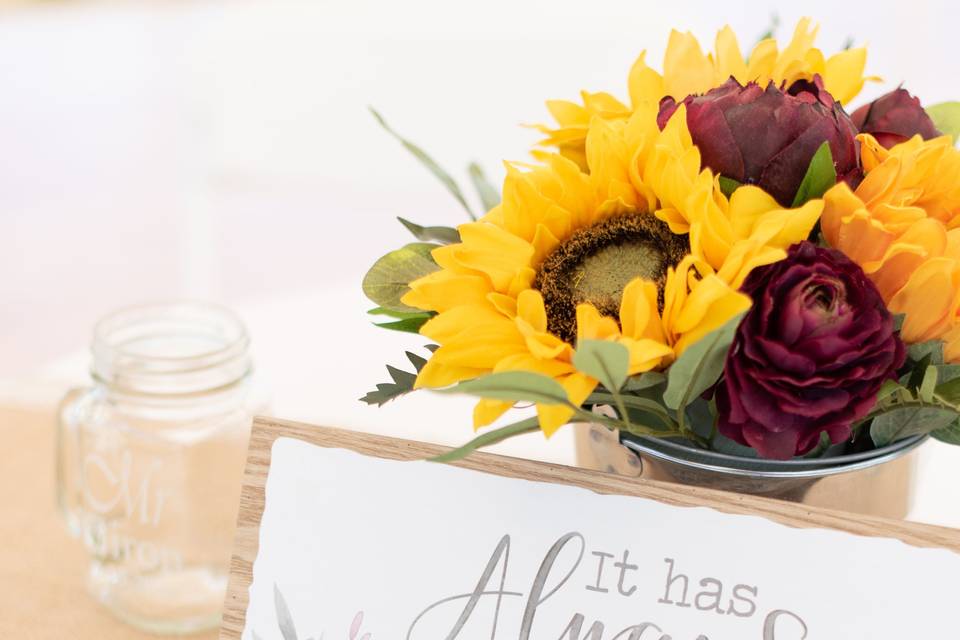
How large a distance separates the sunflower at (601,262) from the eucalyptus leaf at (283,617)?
0.55ft

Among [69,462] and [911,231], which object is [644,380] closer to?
[911,231]

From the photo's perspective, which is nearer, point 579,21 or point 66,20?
point 579,21

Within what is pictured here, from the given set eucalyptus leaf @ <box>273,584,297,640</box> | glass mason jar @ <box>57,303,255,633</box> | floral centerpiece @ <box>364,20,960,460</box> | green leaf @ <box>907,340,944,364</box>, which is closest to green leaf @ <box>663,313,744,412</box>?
floral centerpiece @ <box>364,20,960,460</box>

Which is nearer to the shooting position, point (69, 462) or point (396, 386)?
point (396, 386)

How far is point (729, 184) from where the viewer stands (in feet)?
1.65

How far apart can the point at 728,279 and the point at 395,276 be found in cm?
19

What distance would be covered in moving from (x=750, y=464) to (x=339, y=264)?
213 centimetres

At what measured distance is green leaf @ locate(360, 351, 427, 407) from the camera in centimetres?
55

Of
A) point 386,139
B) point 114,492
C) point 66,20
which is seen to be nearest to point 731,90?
point 114,492

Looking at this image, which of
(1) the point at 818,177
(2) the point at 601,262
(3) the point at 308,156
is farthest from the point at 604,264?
(3) the point at 308,156

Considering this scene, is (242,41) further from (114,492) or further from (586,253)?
(586,253)

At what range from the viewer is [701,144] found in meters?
0.51

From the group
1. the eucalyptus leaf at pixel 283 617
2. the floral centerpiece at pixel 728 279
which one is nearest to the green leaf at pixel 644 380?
the floral centerpiece at pixel 728 279

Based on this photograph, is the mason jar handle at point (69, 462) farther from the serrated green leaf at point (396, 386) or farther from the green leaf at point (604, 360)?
the green leaf at point (604, 360)
